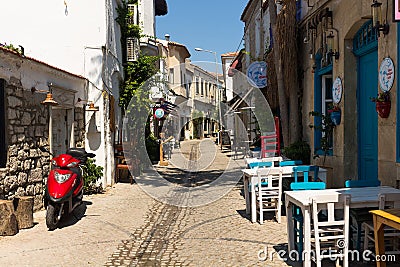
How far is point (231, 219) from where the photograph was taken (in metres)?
8.35

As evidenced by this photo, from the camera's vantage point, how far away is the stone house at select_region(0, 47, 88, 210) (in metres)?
7.79

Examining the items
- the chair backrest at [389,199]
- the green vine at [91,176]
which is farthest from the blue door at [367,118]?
the green vine at [91,176]

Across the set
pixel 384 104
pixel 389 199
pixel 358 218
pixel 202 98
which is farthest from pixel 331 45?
pixel 202 98

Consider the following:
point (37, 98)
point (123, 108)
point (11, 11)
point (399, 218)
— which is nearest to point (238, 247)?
point (399, 218)

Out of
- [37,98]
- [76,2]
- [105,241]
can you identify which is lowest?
[105,241]

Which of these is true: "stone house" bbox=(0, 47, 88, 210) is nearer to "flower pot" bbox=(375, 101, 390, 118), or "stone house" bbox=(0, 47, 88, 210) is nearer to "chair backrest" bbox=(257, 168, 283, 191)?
"chair backrest" bbox=(257, 168, 283, 191)

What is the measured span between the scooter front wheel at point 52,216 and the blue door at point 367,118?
212 inches

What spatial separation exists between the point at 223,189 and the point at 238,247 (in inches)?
234

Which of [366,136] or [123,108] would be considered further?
[123,108]

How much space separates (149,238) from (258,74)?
931 cm

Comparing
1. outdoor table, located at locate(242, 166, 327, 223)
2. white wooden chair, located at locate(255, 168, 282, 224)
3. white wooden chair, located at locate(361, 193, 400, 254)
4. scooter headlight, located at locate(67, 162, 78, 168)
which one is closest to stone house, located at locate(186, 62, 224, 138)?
outdoor table, located at locate(242, 166, 327, 223)

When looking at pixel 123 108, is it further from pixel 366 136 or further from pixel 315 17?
pixel 366 136

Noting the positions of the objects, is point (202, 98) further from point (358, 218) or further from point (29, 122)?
point (358, 218)

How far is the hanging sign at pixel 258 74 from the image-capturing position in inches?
597
